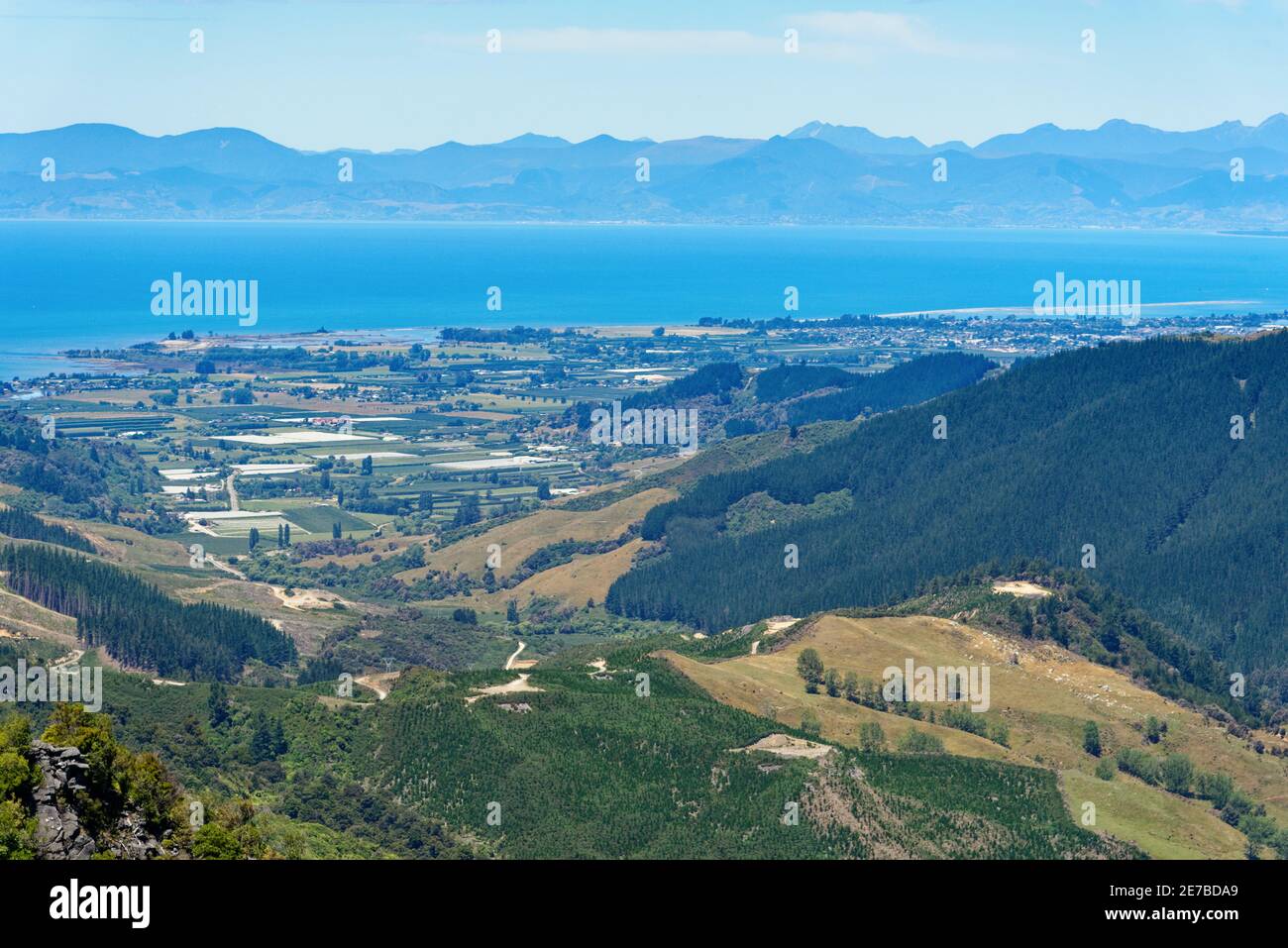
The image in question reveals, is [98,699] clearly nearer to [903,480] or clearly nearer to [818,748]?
[818,748]

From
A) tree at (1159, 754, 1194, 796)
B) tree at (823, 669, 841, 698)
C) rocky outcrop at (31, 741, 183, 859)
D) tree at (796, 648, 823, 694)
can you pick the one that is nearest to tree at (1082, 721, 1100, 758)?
tree at (1159, 754, 1194, 796)

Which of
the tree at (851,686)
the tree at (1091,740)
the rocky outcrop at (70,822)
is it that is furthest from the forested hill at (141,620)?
the rocky outcrop at (70,822)

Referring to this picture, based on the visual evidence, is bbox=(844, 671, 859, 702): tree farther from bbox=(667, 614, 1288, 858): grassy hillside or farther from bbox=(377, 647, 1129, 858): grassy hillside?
bbox=(377, 647, 1129, 858): grassy hillside

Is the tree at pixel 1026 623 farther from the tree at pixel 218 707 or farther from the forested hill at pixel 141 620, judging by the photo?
the forested hill at pixel 141 620

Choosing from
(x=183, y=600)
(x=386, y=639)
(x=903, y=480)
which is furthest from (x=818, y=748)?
(x=903, y=480)

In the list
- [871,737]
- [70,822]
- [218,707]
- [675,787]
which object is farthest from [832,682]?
[70,822]

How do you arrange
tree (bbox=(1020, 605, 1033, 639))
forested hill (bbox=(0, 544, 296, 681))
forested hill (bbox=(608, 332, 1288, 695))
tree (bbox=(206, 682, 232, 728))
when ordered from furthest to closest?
forested hill (bbox=(608, 332, 1288, 695))
forested hill (bbox=(0, 544, 296, 681))
tree (bbox=(1020, 605, 1033, 639))
tree (bbox=(206, 682, 232, 728))
